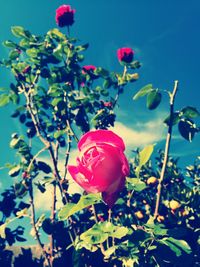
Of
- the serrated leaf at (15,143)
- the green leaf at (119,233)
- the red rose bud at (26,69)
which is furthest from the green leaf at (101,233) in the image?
the red rose bud at (26,69)

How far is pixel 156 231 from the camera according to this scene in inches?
63.1

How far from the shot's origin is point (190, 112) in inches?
67.3

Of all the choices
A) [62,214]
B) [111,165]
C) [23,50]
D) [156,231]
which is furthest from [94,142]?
[23,50]

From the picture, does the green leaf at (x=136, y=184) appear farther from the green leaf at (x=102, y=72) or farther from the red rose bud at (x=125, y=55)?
the red rose bud at (x=125, y=55)

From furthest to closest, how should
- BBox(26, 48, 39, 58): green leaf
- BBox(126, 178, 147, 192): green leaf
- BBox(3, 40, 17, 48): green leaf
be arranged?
1. BBox(3, 40, 17, 48): green leaf
2. BBox(26, 48, 39, 58): green leaf
3. BBox(126, 178, 147, 192): green leaf

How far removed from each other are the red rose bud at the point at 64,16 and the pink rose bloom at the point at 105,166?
253cm

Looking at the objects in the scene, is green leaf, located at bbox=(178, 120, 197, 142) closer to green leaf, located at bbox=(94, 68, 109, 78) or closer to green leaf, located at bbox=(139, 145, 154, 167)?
green leaf, located at bbox=(139, 145, 154, 167)

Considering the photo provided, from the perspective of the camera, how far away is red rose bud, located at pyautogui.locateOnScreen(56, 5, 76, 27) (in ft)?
11.2

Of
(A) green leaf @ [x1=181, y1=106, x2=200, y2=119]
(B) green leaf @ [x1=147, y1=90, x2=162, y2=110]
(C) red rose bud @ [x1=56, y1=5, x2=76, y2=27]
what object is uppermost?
(C) red rose bud @ [x1=56, y1=5, x2=76, y2=27]

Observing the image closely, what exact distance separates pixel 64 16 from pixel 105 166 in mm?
2703

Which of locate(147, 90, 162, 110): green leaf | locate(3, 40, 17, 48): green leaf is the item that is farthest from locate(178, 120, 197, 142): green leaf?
locate(3, 40, 17, 48): green leaf

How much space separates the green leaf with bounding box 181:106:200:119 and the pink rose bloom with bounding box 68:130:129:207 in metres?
0.66

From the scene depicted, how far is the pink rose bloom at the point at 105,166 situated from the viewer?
1.17 meters

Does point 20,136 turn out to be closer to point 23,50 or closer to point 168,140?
point 23,50
